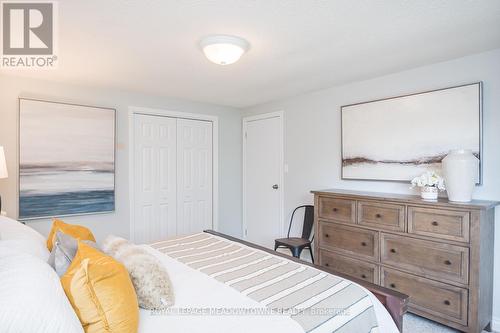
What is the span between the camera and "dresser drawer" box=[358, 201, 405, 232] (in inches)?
96.7

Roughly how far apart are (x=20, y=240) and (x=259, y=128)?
3372 mm

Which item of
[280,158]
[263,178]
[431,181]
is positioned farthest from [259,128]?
[431,181]

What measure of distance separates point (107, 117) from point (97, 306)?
9.59 ft

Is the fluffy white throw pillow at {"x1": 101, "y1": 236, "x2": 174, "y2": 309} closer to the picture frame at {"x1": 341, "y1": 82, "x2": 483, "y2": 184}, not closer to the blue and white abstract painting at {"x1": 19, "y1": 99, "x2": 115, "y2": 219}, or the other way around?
the blue and white abstract painting at {"x1": 19, "y1": 99, "x2": 115, "y2": 219}

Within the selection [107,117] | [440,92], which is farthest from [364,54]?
[107,117]

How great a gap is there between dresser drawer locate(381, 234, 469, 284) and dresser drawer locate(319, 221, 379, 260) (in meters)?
0.10

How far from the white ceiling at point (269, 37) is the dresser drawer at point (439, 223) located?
1301mm

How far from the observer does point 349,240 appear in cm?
282

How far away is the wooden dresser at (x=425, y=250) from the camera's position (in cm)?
209

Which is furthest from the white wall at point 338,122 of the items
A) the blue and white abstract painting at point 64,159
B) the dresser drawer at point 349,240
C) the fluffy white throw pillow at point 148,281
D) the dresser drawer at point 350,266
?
the fluffy white throw pillow at point 148,281

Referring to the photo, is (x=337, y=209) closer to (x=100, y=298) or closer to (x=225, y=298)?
(x=225, y=298)

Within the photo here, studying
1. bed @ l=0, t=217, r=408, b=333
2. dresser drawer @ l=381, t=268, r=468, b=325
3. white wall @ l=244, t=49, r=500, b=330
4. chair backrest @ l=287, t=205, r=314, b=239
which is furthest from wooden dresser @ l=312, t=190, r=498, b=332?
bed @ l=0, t=217, r=408, b=333

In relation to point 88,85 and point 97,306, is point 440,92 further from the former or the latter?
point 88,85

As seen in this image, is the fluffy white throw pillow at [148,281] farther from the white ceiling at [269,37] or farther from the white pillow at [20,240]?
the white ceiling at [269,37]
